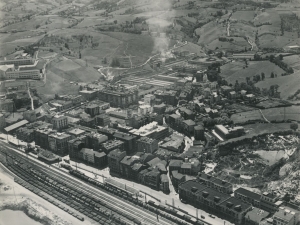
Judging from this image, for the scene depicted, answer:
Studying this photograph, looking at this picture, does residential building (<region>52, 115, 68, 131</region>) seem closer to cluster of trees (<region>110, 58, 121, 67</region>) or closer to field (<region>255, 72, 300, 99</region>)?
cluster of trees (<region>110, 58, 121, 67</region>)

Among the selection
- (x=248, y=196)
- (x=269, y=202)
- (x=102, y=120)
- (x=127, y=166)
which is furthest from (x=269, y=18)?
(x=269, y=202)

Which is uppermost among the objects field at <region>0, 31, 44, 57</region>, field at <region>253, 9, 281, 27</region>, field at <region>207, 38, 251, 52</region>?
field at <region>253, 9, 281, 27</region>

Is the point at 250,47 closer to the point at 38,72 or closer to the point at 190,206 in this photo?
the point at 38,72

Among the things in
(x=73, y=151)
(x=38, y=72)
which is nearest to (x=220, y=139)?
(x=73, y=151)

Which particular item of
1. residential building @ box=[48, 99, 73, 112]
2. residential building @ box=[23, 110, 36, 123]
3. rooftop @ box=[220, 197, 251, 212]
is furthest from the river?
residential building @ box=[48, 99, 73, 112]

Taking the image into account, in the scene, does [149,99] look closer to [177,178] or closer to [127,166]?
[127,166]

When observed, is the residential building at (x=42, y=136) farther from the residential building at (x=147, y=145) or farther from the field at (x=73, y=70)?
the field at (x=73, y=70)
